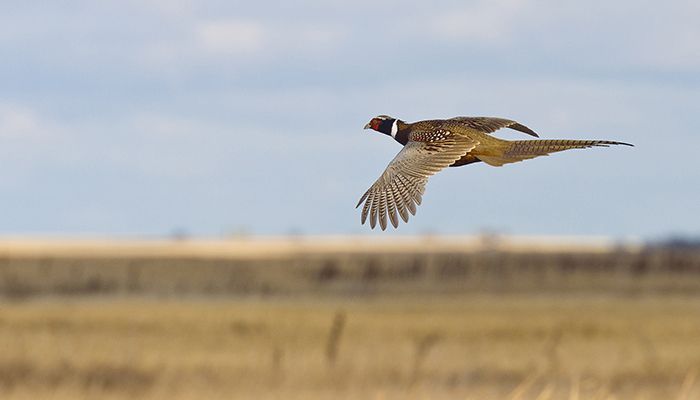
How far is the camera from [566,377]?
19469 millimetres

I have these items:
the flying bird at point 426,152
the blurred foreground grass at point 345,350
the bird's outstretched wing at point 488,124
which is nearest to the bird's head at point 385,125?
the flying bird at point 426,152

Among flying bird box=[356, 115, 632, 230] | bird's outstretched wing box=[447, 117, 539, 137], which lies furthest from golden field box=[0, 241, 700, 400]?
flying bird box=[356, 115, 632, 230]

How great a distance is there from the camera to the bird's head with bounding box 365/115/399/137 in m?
3.77

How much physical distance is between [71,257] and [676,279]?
53.9 ft

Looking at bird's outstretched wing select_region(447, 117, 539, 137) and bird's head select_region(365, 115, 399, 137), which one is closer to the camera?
bird's head select_region(365, 115, 399, 137)

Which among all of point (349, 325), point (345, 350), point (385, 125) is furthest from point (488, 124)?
point (349, 325)

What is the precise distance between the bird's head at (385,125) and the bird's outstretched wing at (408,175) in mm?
63

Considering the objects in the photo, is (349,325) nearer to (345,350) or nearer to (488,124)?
(345,350)

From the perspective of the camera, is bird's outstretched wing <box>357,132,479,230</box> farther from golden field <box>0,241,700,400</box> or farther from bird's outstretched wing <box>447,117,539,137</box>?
golden field <box>0,241,700,400</box>

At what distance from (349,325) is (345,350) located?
3.03 m

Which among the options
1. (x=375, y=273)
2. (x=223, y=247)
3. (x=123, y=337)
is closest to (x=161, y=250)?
(x=223, y=247)

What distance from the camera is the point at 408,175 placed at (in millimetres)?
3668

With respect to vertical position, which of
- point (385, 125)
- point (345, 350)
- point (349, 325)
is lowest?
point (345, 350)

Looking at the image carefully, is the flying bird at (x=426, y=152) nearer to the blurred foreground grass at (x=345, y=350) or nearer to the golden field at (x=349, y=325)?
the golden field at (x=349, y=325)
